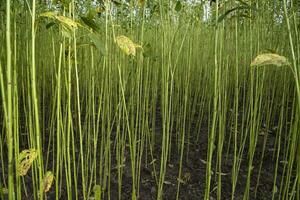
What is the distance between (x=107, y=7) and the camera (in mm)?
934

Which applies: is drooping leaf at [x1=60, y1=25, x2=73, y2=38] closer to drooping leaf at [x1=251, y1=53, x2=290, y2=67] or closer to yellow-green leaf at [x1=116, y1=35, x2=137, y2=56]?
yellow-green leaf at [x1=116, y1=35, x2=137, y2=56]

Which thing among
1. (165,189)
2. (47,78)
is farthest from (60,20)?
(47,78)

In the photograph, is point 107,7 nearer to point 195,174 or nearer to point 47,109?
point 195,174

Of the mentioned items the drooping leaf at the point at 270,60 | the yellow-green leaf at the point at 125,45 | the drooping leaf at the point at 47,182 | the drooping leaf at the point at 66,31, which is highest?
the drooping leaf at the point at 66,31

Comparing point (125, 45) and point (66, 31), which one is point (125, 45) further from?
point (66, 31)

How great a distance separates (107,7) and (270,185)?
3.75ft

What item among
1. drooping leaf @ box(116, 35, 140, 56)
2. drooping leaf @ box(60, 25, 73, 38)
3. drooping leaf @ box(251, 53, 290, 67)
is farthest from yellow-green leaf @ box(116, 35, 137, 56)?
drooping leaf @ box(251, 53, 290, 67)

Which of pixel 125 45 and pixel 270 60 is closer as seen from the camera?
pixel 270 60

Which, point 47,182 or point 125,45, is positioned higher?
point 125,45

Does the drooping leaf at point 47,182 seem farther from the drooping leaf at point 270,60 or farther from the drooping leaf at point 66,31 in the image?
the drooping leaf at point 270,60

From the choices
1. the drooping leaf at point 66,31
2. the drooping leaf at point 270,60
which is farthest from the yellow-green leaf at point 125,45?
the drooping leaf at point 270,60

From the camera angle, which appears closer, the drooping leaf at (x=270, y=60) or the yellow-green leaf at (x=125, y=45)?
the drooping leaf at (x=270, y=60)

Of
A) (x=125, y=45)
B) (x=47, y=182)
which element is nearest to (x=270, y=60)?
(x=125, y=45)

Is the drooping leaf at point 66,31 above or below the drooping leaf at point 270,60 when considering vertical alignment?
above
